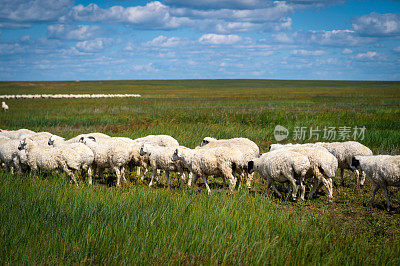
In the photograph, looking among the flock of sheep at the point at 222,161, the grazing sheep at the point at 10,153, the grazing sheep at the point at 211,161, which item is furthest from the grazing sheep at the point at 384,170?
the grazing sheep at the point at 10,153

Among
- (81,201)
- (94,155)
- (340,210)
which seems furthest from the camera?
(94,155)

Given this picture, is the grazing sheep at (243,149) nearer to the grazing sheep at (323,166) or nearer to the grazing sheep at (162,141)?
the grazing sheep at (162,141)

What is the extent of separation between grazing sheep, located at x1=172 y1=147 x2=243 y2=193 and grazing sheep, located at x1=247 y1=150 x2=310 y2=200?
92 centimetres

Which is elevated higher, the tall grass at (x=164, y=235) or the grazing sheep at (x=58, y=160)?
the grazing sheep at (x=58, y=160)

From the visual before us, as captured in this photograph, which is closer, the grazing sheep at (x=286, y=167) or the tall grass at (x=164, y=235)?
the tall grass at (x=164, y=235)

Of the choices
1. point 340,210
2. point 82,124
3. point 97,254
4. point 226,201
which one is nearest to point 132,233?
point 97,254

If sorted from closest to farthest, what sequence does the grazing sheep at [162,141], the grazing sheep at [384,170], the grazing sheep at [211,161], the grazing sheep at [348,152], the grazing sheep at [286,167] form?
the grazing sheep at [384,170] < the grazing sheep at [286,167] < the grazing sheep at [211,161] < the grazing sheep at [348,152] < the grazing sheep at [162,141]

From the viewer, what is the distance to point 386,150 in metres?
16.2

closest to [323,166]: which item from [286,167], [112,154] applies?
[286,167]

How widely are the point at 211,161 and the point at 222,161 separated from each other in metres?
0.34

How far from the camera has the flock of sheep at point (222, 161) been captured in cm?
925

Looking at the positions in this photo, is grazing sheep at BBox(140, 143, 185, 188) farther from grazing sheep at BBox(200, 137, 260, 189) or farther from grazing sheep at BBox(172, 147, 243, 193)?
grazing sheep at BBox(200, 137, 260, 189)

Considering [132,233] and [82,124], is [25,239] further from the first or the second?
[82,124]

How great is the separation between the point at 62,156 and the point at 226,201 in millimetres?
5536
